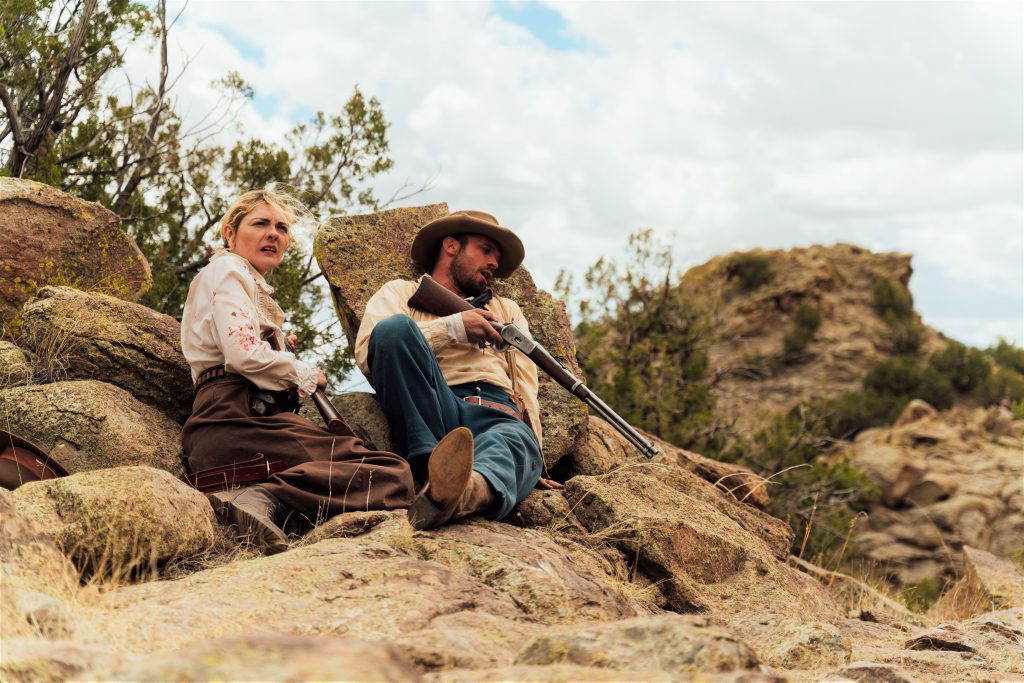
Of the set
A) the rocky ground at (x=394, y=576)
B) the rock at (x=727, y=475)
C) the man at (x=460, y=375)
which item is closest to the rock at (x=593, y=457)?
the rocky ground at (x=394, y=576)

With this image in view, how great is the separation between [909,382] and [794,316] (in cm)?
323

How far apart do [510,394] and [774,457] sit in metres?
8.06

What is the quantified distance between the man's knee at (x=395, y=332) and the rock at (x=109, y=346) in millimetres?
1633

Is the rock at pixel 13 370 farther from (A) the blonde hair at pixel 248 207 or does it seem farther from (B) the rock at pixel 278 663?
(B) the rock at pixel 278 663

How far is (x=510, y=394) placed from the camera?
6676 mm

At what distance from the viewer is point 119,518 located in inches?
176

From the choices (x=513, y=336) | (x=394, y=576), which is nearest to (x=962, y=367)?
(x=513, y=336)

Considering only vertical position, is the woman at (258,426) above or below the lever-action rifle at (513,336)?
below

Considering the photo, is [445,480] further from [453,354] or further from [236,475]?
[453,354]

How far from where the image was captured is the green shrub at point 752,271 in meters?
26.4

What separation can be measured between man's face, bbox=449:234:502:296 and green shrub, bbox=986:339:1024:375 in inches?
944

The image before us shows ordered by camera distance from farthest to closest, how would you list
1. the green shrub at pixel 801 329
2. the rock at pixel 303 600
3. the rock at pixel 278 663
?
1. the green shrub at pixel 801 329
2. the rock at pixel 303 600
3. the rock at pixel 278 663

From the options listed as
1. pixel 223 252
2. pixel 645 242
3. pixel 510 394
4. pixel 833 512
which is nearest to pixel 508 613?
pixel 510 394

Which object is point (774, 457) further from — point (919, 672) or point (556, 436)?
point (919, 672)
